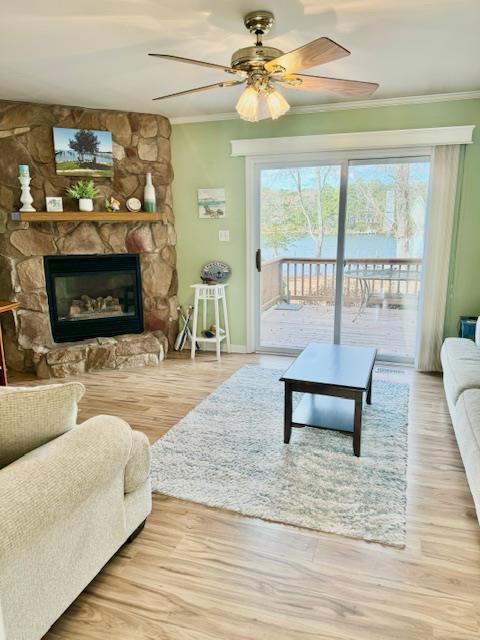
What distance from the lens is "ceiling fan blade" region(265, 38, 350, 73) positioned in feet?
6.07

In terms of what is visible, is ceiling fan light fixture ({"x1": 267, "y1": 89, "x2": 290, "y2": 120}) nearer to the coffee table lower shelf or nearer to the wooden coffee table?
the wooden coffee table

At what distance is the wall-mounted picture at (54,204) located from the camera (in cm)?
399

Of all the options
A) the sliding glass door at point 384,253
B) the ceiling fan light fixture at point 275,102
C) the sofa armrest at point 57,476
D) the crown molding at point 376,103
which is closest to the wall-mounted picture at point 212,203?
the crown molding at point 376,103

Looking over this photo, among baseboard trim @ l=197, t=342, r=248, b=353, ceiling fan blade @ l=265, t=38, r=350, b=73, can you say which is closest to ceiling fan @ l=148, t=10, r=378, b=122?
ceiling fan blade @ l=265, t=38, r=350, b=73

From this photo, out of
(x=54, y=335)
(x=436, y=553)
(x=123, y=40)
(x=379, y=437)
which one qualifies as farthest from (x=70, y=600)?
(x=54, y=335)

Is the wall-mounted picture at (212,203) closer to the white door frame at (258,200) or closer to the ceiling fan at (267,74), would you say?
the white door frame at (258,200)

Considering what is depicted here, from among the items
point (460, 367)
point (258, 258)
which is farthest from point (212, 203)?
point (460, 367)

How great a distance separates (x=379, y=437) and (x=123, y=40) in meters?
2.99

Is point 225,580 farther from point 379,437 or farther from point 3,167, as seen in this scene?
point 3,167

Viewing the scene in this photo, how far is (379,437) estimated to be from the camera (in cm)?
280

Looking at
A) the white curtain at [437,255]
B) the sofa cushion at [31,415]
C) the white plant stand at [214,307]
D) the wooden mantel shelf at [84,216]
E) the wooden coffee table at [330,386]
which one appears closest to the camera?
the sofa cushion at [31,415]

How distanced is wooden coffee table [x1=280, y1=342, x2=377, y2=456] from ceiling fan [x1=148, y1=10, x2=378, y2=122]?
1.57 metres

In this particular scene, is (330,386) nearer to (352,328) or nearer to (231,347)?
(352,328)

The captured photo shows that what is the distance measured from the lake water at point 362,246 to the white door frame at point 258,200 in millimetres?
81
